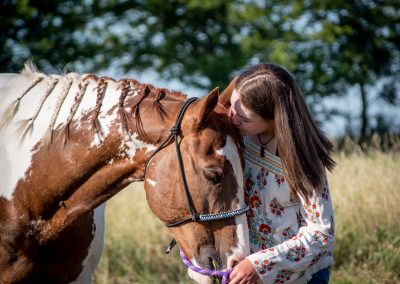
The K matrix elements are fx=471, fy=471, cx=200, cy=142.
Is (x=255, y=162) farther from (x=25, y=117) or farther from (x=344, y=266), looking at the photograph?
(x=344, y=266)

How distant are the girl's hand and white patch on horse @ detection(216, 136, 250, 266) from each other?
0.11 ft

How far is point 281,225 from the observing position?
2.51m

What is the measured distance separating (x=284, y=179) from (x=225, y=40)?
1634 centimetres

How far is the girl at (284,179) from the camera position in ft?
7.75

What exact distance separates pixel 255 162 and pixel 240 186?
0.28 m

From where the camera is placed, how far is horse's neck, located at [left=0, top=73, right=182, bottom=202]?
2.48 metres

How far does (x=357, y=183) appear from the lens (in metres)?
5.80

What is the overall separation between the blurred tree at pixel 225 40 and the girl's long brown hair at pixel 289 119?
11.6 m

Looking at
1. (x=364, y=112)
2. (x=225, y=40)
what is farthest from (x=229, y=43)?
(x=364, y=112)

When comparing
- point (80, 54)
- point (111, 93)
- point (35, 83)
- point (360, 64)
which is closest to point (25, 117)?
point (35, 83)

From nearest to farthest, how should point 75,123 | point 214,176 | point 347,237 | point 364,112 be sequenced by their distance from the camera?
point 214,176 < point 75,123 < point 347,237 < point 364,112

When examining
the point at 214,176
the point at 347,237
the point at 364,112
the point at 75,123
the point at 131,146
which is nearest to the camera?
the point at 214,176

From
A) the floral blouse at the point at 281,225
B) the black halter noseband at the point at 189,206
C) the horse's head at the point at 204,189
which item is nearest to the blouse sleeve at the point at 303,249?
the floral blouse at the point at 281,225

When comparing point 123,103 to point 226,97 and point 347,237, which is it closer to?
point 226,97
